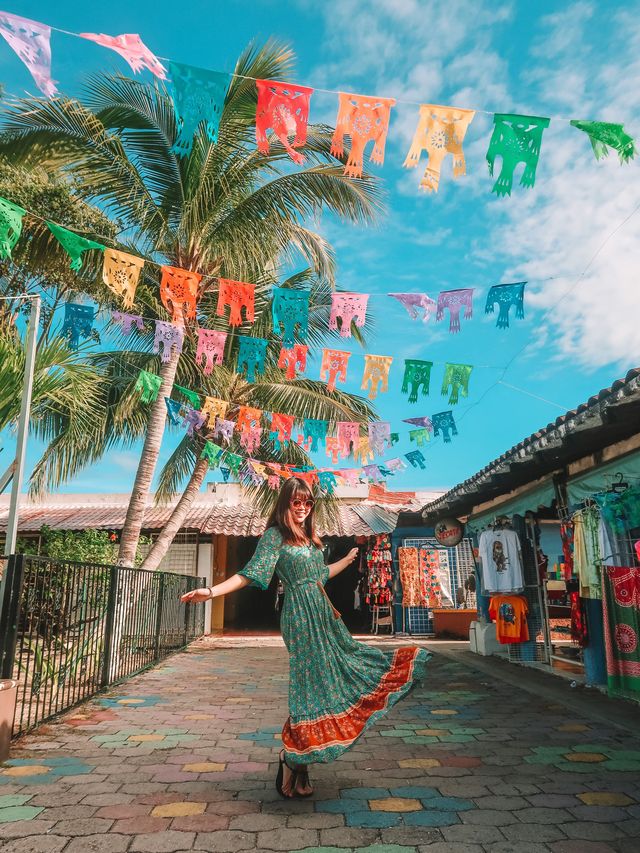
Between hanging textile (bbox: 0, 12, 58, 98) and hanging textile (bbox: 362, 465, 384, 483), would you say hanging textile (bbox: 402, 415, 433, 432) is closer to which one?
hanging textile (bbox: 362, 465, 384, 483)

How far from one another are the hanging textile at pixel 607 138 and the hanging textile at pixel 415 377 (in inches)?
141

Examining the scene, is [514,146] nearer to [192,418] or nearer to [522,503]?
[522,503]

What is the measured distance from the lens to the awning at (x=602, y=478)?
5.48m

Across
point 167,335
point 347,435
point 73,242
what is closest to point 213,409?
point 167,335

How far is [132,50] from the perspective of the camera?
13.8 ft

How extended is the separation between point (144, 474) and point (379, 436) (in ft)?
12.4

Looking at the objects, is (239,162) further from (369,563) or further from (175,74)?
(369,563)

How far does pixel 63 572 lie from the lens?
5375 mm

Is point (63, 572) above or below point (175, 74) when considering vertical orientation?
below

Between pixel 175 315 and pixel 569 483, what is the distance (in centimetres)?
542

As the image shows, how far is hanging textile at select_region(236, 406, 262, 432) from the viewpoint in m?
9.90

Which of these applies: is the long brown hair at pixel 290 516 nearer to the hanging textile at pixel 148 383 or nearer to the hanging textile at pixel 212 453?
the hanging textile at pixel 148 383

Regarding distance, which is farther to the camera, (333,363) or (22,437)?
(333,363)

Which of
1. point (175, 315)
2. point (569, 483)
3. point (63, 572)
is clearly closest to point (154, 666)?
point (63, 572)
